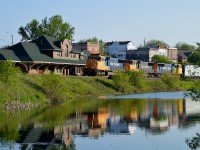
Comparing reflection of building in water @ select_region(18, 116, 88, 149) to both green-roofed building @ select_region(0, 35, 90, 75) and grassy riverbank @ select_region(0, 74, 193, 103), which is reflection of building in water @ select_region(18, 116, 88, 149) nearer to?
grassy riverbank @ select_region(0, 74, 193, 103)

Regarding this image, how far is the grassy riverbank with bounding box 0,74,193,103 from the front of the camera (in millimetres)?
58463

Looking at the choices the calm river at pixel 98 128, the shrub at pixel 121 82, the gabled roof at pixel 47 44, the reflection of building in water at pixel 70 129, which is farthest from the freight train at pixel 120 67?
the reflection of building in water at pixel 70 129

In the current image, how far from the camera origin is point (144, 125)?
41.7m

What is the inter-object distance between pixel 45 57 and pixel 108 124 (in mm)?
45657

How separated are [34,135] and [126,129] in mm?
8155

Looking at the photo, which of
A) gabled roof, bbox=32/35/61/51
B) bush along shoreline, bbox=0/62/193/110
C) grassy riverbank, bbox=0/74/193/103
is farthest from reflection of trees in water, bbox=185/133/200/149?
gabled roof, bbox=32/35/61/51

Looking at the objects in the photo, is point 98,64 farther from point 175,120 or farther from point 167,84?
point 175,120

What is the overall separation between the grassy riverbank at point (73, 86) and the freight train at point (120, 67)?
626 centimetres

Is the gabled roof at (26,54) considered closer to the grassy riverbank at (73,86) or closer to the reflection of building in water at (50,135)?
the grassy riverbank at (73,86)

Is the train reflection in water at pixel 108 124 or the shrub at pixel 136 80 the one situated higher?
the shrub at pixel 136 80

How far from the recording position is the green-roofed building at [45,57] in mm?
81375

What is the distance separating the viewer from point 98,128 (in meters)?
39.9

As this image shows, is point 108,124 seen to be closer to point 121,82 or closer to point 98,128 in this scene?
point 98,128

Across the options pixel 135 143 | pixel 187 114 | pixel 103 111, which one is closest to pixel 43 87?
pixel 103 111
